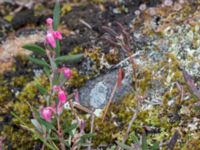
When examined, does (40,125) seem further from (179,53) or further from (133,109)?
(179,53)

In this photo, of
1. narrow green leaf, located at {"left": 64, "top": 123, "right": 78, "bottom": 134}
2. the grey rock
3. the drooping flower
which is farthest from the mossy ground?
the drooping flower

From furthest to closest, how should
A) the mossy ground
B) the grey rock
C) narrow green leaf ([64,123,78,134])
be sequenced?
the grey rock
the mossy ground
narrow green leaf ([64,123,78,134])

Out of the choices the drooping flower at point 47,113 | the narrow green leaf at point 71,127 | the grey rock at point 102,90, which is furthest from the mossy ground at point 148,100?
the drooping flower at point 47,113

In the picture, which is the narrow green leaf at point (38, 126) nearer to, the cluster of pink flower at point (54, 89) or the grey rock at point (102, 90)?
the cluster of pink flower at point (54, 89)

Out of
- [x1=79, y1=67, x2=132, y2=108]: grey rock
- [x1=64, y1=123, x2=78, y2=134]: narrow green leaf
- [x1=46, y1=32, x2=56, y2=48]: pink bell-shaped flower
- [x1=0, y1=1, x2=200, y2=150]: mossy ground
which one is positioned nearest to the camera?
[x1=46, y1=32, x2=56, y2=48]: pink bell-shaped flower

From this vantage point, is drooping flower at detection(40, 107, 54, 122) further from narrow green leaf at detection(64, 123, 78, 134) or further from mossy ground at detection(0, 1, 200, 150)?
mossy ground at detection(0, 1, 200, 150)

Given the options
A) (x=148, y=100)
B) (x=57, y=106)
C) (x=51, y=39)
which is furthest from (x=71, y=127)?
(x=148, y=100)

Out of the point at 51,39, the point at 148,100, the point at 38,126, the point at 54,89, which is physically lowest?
the point at 148,100

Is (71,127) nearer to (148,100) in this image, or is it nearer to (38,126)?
(38,126)

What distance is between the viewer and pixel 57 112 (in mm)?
1294

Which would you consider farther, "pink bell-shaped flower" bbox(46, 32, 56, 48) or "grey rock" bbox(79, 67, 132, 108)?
"grey rock" bbox(79, 67, 132, 108)

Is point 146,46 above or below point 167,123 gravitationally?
above

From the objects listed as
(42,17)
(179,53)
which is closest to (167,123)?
(179,53)

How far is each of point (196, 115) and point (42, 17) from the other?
91 cm
